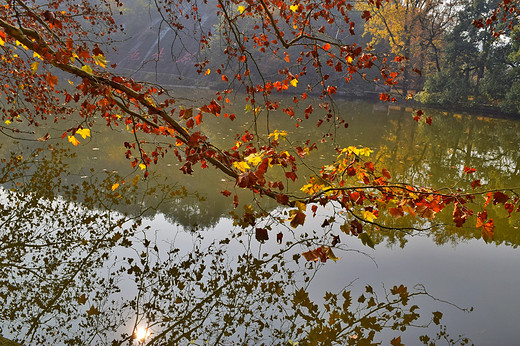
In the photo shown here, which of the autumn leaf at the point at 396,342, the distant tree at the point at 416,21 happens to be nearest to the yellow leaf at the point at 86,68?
the autumn leaf at the point at 396,342

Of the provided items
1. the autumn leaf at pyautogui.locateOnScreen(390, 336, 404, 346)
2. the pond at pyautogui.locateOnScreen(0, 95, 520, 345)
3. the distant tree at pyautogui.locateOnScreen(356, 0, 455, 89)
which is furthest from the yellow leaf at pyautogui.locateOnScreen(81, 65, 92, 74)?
the distant tree at pyautogui.locateOnScreen(356, 0, 455, 89)

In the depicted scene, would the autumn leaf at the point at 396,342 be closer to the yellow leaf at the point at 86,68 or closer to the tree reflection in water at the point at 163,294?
the tree reflection in water at the point at 163,294

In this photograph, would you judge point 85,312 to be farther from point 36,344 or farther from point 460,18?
point 460,18

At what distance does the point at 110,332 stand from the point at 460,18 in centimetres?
1871

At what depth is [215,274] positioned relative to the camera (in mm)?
3025

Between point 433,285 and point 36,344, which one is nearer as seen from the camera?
point 36,344

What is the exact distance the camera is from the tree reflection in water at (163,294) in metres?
2.39

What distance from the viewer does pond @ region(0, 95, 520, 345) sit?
2434 mm

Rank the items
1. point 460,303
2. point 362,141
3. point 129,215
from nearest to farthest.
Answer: point 460,303
point 129,215
point 362,141

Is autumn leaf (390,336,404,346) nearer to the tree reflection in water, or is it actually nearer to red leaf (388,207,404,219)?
the tree reflection in water

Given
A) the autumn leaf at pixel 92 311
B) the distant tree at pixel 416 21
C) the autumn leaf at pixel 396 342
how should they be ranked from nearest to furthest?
the autumn leaf at pixel 396 342
the autumn leaf at pixel 92 311
the distant tree at pixel 416 21

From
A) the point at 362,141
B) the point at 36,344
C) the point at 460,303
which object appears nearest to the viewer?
the point at 36,344

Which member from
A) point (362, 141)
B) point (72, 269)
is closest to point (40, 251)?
point (72, 269)

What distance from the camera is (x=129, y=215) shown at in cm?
405
